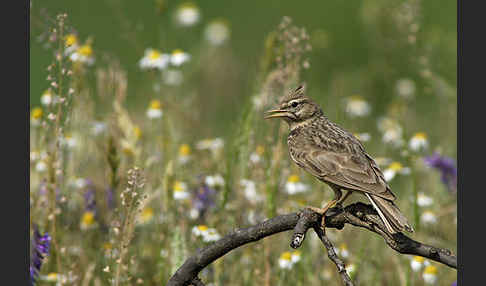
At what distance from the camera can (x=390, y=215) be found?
309 cm

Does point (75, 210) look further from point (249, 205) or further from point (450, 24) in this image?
point (450, 24)

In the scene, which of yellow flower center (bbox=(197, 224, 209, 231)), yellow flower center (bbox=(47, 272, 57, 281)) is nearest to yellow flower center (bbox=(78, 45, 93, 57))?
yellow flower center (bbox=(197, 224, 209, 231))

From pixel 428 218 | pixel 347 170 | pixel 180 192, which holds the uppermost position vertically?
pixel 180 192

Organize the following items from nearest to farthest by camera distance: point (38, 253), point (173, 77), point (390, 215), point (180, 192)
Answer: point (390, 215) < point (38, 253) < point (180, 192) < point (173, 77)

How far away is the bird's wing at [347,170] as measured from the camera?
3.37 metres

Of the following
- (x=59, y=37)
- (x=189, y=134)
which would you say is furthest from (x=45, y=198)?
(x=189, y=134)

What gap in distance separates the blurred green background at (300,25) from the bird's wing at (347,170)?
8.76 feet

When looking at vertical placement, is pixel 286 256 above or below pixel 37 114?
below

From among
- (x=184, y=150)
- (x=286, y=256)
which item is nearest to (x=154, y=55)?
(x=184, y=150)

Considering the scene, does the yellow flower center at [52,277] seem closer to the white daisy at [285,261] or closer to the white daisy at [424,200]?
the white daisy at [285,261]

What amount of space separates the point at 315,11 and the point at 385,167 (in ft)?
21.8

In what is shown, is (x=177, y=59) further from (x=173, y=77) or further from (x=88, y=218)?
(x=173, y=77)

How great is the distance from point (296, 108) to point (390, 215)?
1303mm

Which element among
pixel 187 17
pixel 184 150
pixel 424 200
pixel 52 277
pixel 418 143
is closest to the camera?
pixel 52 277
